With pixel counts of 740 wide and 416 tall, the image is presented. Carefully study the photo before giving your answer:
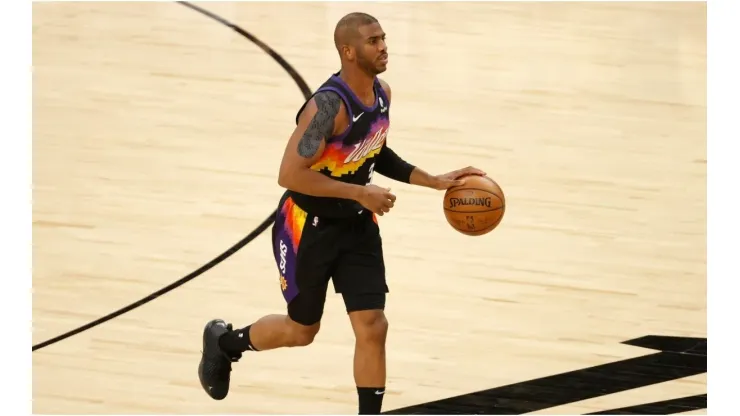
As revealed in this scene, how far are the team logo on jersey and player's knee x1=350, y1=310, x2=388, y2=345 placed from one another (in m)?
0.72

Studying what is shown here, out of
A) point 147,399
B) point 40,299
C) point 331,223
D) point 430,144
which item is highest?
point 430,144

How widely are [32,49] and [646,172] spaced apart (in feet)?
18.1

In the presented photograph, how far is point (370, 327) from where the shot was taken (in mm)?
5227

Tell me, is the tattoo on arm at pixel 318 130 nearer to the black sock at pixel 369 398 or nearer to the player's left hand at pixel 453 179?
the player's left hand at pixel 453 179

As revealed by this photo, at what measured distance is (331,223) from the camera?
17.8 feet

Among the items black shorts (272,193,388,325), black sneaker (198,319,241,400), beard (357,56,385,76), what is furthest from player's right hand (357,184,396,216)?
black sneaker (198,319,241,400)

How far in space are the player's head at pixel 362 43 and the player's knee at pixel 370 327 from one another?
1.12 meters

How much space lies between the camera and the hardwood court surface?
21.4 ft

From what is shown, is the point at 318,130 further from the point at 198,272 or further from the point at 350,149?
the point at 198,272

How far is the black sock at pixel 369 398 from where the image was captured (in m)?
5.28

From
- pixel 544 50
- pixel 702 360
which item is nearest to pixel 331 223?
pixel 702 360

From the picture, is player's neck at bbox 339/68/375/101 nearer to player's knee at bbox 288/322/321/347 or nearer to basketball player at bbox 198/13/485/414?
basketball player at bbox 198/13/485/414

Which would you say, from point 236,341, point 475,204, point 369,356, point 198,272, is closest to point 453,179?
point 475,204

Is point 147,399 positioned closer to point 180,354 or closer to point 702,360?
point 180,354
